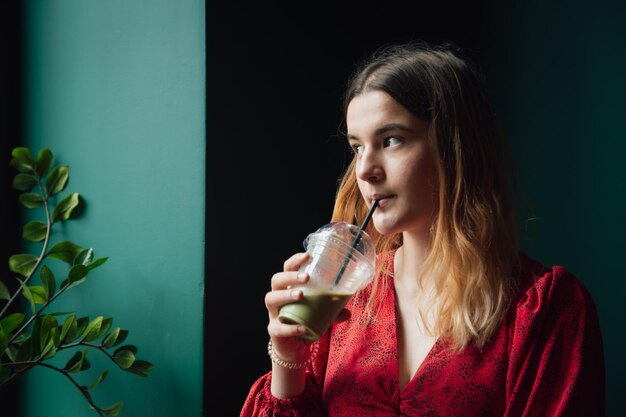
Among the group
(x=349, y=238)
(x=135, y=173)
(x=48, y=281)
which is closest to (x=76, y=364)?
(x=48, y=281)

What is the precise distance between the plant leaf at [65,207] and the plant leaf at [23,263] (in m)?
0.13

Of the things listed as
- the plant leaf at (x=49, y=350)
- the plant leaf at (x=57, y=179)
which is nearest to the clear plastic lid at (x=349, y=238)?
the plant leaf at (x=49, y=350)

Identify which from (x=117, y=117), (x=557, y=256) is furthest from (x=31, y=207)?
(x=557, y=256)

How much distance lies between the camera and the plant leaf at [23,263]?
1.60 metres

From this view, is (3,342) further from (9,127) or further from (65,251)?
(9,127)

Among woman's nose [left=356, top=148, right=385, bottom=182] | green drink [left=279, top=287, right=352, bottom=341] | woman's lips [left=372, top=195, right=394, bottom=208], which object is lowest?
green drink [left=279, top=287, right=352, bottom=341]

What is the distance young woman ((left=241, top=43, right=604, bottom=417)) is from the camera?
39.1 inches

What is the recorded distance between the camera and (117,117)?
1566 millimetres

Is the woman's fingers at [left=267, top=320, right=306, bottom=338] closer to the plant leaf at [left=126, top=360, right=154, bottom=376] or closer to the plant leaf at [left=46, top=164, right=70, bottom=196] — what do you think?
the plant leaf at [left=126, top=360, right=154, bottom=376]

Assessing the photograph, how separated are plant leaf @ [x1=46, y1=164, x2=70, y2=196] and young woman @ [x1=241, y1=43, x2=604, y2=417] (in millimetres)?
889

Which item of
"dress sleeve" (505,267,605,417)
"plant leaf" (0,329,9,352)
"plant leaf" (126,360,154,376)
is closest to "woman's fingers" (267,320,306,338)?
"dress sleeve" (505,267,605,417)

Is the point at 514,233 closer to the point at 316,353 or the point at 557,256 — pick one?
the point at 316,353

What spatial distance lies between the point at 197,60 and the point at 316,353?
28.9 inches

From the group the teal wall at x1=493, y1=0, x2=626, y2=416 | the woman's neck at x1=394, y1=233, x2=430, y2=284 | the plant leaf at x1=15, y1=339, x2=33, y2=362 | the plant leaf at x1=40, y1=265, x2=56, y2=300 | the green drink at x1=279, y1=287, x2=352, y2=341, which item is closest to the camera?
the green drink at x1=279, y1=287, x2=352, y2=341
